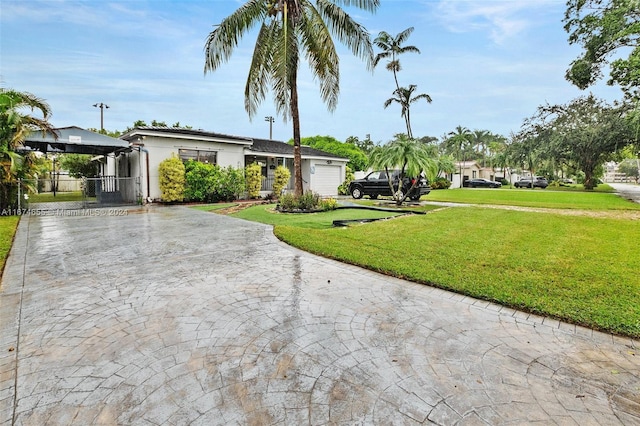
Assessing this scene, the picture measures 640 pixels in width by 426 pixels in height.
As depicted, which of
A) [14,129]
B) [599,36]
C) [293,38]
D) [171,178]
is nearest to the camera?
[14,129]

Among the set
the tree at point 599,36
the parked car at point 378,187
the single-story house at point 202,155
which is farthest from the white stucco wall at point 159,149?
the tree at point 599,36

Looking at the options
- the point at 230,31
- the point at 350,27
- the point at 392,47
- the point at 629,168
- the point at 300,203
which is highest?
the point at 392,47

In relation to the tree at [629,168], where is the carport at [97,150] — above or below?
below

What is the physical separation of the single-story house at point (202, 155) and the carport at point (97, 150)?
52cm

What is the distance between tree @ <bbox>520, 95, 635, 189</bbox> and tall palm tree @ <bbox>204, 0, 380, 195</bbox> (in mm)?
25672

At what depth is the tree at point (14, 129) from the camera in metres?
9.82

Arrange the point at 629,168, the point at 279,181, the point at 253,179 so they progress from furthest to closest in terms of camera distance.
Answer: the point at 629,168
the point at 279,181
the point at 253,179

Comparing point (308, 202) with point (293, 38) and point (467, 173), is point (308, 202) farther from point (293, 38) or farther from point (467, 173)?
point (467, 173)

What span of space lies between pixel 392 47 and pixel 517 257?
85.9ft

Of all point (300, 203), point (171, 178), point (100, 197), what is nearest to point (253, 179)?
point (171, 178)

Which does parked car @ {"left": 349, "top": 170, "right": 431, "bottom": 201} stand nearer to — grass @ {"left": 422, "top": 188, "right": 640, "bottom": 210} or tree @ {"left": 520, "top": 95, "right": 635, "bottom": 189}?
grass @ {"left": 422, "top": 188, "right": 640, "bottom": 210}

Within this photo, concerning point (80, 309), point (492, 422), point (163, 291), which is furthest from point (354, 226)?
point (492, 422)

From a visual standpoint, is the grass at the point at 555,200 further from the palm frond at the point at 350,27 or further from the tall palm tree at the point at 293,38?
the tall palm tree at the point at 293,38

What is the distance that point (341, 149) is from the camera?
116 ft
